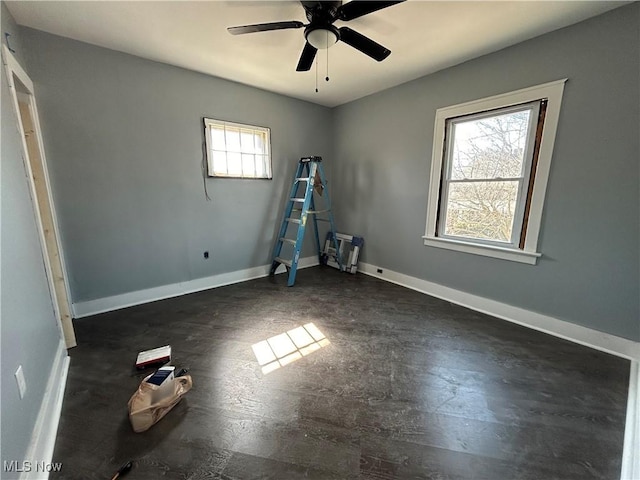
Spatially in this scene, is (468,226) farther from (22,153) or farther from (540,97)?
(22,153)

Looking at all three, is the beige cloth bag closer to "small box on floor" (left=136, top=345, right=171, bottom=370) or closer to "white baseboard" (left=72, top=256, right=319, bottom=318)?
"small box on floor" (left=136, top=345, right=171, bottom=370)

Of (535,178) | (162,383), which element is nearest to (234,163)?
(162,383)

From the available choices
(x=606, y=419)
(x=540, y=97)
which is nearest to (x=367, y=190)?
(x=540, y=97)

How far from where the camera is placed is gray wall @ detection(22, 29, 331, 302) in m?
2.32

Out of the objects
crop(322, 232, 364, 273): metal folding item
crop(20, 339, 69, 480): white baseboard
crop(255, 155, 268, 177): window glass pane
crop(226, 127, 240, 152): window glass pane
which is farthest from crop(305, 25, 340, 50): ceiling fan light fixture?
crop(20, 339, 69, 480): white baseboard

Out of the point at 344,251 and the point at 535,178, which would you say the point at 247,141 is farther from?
the point at 535,178

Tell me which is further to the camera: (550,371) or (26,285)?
(550,371)

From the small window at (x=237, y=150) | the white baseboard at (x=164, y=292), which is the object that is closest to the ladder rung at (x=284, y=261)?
the white baseboard at (x=164, y=292)

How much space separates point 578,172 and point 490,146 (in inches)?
29.9

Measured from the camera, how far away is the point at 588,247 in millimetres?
2107

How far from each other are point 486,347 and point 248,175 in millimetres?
3260

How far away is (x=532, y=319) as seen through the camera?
2436 mm

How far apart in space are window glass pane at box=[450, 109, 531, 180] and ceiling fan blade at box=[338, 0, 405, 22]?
173cm

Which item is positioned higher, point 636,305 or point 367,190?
point 367,190
